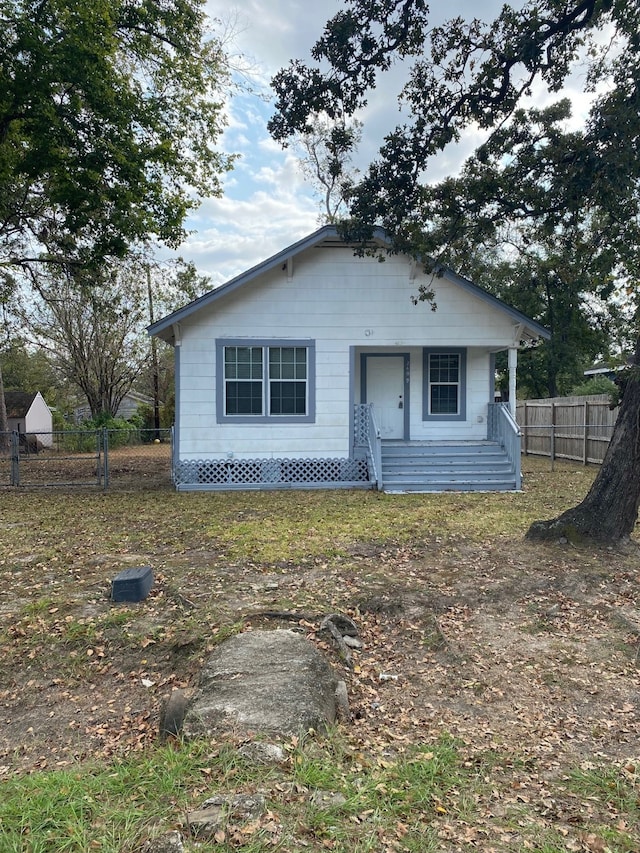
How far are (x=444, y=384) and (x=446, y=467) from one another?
2.33m

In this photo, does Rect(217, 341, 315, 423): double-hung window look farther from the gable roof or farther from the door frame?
the door frame

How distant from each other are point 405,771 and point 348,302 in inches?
419

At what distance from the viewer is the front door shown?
13.6 m

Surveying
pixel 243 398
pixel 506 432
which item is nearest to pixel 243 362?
pixel 243 398

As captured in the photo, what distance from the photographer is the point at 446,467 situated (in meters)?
12.4

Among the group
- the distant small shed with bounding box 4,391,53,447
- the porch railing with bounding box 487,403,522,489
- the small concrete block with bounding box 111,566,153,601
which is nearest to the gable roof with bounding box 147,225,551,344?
the porch railing with bounding box 487,403,522,489

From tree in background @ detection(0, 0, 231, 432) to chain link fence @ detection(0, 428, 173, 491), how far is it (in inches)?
178

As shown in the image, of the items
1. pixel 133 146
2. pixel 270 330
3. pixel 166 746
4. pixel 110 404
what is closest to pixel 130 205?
pixel 133 146

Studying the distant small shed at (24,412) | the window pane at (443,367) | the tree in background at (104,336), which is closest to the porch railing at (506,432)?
the window pane at (443,367)

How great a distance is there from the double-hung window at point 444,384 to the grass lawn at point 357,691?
577 cm

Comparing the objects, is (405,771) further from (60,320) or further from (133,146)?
(60,320)

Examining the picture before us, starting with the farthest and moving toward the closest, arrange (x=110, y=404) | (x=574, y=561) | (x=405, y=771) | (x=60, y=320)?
(x=110, y=404), (x=60, y=320), (x=574, y=561), (x=405, y=771)

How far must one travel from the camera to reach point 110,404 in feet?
98.6

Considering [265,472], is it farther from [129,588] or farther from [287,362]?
[129,588]
